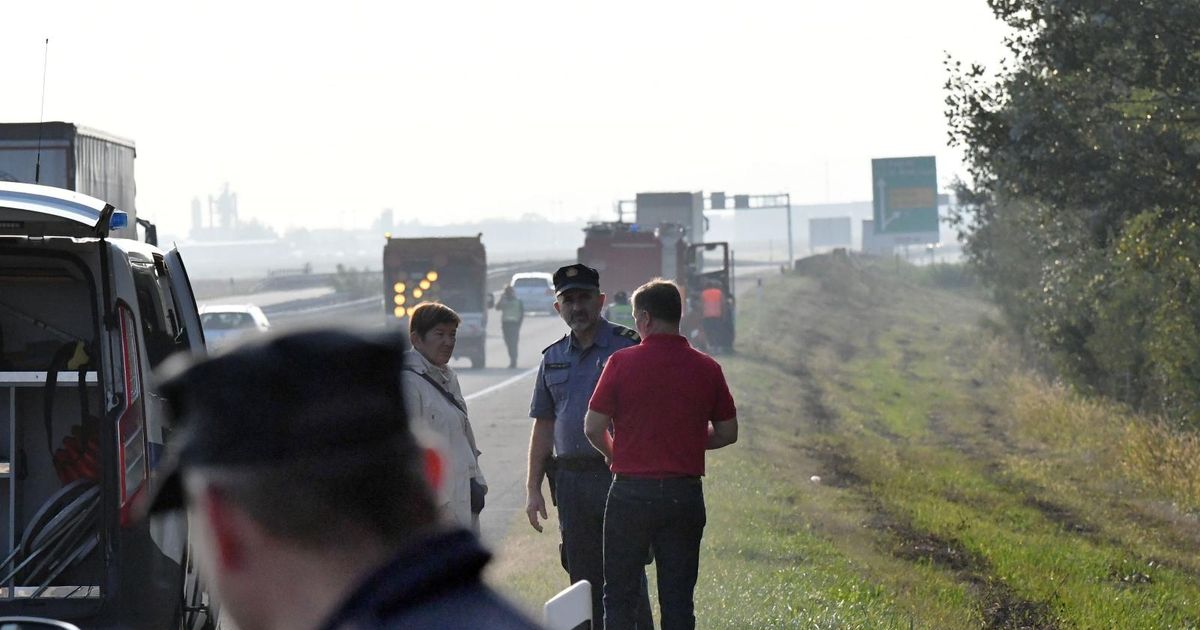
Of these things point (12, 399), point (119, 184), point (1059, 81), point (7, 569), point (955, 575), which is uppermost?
point (1059, 81)

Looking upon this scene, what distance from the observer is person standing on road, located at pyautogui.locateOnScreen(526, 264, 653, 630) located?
307 inches

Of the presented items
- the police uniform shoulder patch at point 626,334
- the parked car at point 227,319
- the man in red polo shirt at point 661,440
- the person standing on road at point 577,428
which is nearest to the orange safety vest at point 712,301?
the parked car at point 227,319

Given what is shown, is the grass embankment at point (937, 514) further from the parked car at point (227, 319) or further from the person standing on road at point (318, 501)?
the parked car at point (227, 319)

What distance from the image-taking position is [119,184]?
12.3 metres

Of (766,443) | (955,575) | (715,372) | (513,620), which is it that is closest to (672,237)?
(766,443)

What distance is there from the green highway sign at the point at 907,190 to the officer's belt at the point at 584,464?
74023mm

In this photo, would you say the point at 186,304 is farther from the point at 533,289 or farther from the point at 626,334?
the point at 533,289

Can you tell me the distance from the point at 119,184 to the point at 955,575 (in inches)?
269

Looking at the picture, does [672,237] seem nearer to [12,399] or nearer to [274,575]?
[12,399]

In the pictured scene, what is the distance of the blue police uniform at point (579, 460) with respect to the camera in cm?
779

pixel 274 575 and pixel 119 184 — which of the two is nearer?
pixel 274 575

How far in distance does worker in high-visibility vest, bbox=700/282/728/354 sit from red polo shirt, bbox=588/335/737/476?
109ft

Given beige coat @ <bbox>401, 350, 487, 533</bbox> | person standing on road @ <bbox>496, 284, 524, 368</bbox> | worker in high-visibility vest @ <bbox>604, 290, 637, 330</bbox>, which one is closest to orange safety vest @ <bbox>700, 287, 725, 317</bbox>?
person standing on road @ <bbox>496, 284, 524, 368</bbox>

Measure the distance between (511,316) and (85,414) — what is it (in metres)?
28.7
